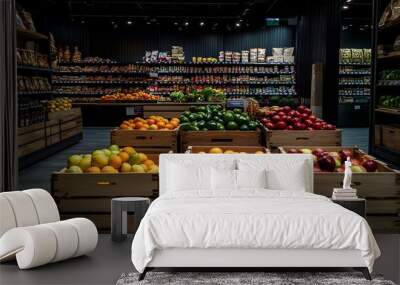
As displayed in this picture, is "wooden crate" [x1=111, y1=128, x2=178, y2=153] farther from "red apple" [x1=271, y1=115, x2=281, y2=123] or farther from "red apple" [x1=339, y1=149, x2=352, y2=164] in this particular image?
"red apple" [x1=339, y1=149, x2=352, y2=164]

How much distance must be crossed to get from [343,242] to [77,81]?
17.2m

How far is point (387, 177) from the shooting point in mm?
5648

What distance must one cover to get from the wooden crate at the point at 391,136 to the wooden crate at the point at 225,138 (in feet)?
14.0

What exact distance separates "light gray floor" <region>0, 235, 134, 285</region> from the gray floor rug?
168mm

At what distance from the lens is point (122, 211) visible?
5.05m

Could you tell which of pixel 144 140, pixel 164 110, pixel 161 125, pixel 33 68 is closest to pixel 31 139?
pixel 33 68

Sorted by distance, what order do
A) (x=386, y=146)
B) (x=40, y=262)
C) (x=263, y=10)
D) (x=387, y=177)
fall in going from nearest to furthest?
1. (x=40, y=262)
2. (x=387, y=177)
3. (x=386, y=146)
4. (x=263, y=10)

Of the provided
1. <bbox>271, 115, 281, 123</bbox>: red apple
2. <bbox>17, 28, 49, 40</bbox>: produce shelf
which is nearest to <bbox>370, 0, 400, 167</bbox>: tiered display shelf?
<bbox>271, 115, 281, 123</bbox>: red apple

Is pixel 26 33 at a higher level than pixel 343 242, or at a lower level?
higher

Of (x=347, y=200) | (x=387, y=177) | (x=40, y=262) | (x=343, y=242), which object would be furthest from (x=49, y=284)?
(x=387, y=177)

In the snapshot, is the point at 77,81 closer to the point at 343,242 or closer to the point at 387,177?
the point at 387,177

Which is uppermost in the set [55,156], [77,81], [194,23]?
[194,23]

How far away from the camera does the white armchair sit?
13.9 ft

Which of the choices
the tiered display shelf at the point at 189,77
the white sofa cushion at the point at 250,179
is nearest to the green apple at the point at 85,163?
the white sofa cushion at the point at 250,179
